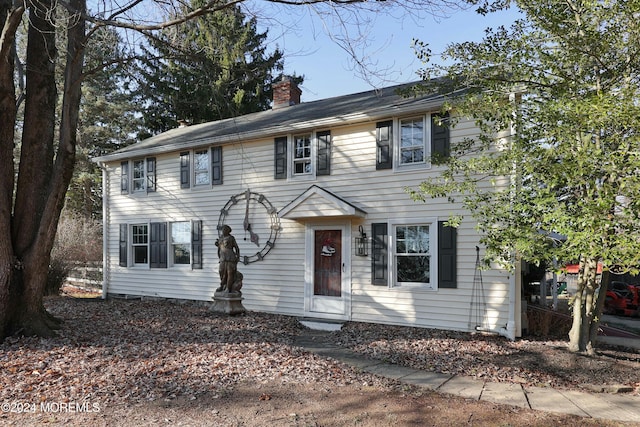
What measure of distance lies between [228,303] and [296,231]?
7.45 ft

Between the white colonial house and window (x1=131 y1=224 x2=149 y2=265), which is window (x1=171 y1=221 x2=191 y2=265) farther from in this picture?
window (x1=131 y1=224 x2=149 y2=265)

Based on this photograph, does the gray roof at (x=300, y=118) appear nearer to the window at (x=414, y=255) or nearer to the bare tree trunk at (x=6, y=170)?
the window at (x=414, y=255)

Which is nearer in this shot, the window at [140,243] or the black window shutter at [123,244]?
the window at [140,243]

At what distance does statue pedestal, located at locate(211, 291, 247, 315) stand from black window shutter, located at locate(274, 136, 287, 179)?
304 centimetres

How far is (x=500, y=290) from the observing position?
318 inches

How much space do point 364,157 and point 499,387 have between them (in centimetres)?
562

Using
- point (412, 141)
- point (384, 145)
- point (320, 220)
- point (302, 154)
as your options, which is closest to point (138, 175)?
point (302, 154)

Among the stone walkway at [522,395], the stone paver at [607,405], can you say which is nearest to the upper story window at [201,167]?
the stone walkway at [522,395]

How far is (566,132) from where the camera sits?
564 cm

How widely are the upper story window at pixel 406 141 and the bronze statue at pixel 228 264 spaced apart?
3.81m

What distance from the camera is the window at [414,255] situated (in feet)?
27.9

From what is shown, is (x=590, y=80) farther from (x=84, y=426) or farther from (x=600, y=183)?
(x=84, y=426)

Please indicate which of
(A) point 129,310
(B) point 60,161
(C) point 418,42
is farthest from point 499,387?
(A) point 129,310

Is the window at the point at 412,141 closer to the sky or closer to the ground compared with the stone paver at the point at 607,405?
closer to the sky
